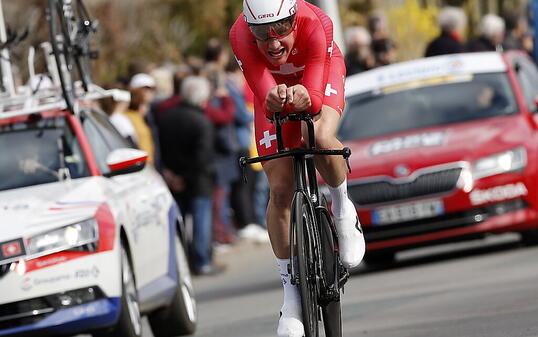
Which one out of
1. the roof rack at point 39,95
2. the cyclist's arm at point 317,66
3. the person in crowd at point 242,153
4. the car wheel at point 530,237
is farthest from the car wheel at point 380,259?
the cyclist's arm at point 317,66

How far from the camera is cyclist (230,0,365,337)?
836 cm

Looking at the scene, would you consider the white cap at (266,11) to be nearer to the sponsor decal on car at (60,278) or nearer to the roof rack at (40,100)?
the sponsor decal on car at (60,278)

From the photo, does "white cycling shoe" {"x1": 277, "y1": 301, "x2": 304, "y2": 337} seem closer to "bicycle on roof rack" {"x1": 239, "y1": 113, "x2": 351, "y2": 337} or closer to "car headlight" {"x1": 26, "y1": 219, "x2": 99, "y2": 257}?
"bicycle on roof rack" {"x1": 239, "y1": 113, "x2": 351, "y2": 337}

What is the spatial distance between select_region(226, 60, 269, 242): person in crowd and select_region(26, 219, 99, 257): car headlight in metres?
9.83

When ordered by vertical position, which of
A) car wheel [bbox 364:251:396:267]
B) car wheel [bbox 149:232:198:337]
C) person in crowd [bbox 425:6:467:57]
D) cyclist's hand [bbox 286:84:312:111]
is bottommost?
Result: car wheel [bbox 364:251:396:267]

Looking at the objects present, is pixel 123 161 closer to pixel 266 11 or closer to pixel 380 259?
pixel 266 11

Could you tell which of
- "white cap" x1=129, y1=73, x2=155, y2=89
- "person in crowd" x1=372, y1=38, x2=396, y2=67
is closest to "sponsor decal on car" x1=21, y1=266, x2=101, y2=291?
"white cap" x1=129, y1=73, x2=155, y2=89

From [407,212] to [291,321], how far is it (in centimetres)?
636

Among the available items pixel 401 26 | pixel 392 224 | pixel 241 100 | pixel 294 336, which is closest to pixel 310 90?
pixel 294 336

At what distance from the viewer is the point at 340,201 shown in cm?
915

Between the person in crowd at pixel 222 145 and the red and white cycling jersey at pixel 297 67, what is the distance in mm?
10487

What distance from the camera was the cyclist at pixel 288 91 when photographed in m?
8.36

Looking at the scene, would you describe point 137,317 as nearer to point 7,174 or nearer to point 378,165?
point 7,174

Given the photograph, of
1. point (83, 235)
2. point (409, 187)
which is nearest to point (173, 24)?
point (409, 187)
